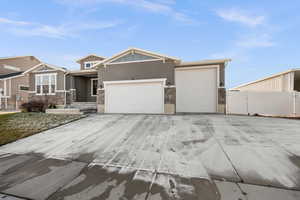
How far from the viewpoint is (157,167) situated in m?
2.70

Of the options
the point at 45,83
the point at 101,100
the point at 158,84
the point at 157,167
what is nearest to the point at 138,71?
the point at 158,84

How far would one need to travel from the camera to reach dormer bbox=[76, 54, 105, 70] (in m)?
15.4

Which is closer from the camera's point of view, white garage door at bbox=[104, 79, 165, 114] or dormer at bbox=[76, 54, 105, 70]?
white garage door at bbox=[104, 79, 165, 114]

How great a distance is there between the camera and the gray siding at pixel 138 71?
9055mm

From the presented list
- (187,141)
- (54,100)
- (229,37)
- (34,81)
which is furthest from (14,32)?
(229,37)

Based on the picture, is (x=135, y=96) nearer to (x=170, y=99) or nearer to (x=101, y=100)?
(x=170, y=99)

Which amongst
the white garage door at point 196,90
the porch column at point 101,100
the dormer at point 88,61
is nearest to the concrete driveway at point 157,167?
the white garage door at point 196,90

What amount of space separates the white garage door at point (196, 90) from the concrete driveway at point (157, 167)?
4844mm

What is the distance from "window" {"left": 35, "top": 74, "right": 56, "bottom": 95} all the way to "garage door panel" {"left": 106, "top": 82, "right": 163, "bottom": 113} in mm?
6993

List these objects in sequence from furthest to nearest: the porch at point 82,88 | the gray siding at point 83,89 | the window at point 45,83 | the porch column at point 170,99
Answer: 1. the gray siding at point 83,89
2. the window at point 45,83
3. the porch at point 82,88
4. the porch column at point 170,99

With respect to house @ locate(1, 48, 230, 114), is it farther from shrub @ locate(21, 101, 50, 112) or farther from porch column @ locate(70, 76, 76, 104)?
shrub @ locate(21, 101, 50, 112)

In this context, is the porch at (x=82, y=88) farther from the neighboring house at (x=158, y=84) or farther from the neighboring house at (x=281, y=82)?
the neighboring house at (x=281, y=82)

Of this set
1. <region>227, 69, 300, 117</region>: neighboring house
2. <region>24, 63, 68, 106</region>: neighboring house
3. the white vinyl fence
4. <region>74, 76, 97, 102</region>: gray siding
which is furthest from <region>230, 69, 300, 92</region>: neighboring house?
<region>24, 63, 68, 106</region>: neighboring house

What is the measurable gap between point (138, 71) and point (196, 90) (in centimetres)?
459
